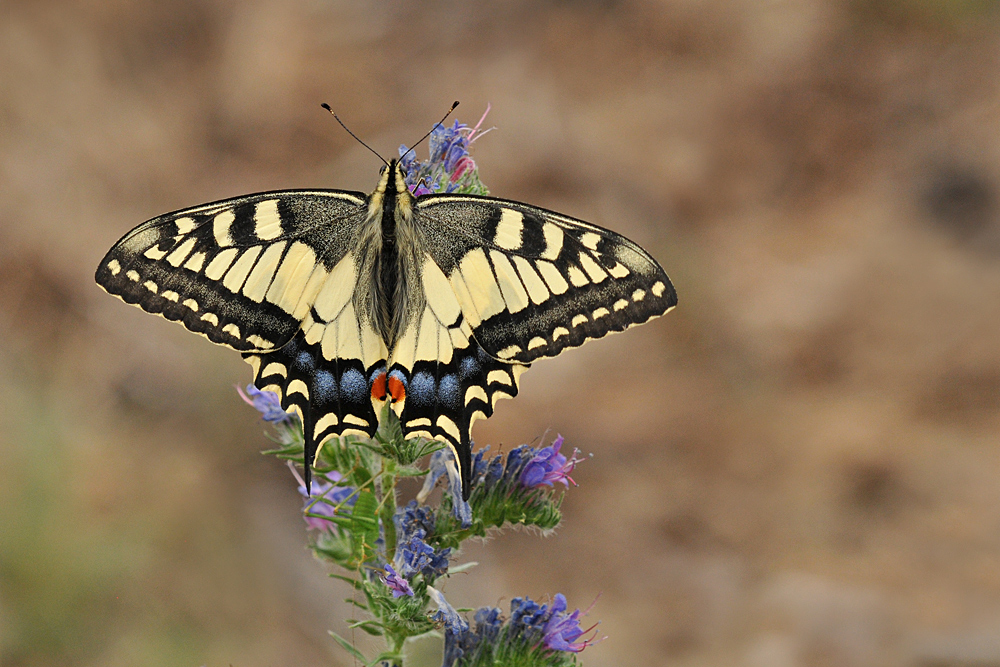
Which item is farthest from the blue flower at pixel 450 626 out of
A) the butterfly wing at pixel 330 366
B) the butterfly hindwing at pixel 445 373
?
the butterfly wing at pixel 330 366

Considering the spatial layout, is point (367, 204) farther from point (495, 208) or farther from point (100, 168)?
point (100, 168)

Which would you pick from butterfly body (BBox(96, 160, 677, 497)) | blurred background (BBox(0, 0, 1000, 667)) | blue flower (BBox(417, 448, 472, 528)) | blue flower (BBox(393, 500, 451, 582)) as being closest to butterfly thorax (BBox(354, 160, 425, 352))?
butterfly body (BBox(96, 160, 677, 497))

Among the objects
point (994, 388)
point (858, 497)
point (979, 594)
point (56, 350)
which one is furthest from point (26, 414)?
point (994, 388)

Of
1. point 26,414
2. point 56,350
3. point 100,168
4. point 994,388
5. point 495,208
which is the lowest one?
point 495,208

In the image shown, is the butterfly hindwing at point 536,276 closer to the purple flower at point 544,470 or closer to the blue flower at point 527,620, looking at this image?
the purple flower at point 544,470

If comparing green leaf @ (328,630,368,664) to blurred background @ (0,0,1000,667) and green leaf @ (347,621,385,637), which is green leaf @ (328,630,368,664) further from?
blurred background @ (0,0,1000,667)

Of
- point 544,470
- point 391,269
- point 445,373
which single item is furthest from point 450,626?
point 391,269
